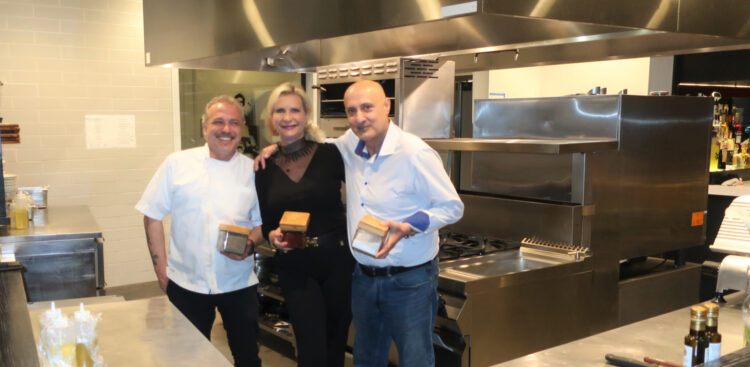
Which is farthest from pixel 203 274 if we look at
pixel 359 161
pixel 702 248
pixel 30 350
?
pixel 702 248

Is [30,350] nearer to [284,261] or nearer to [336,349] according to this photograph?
[284,261]

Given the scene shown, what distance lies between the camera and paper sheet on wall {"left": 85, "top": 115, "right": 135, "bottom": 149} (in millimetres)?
5539

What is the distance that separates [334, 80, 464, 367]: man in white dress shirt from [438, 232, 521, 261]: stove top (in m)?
0.71

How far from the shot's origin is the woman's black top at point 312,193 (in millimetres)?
2529

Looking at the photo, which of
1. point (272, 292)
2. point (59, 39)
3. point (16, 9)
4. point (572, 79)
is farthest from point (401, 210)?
point (16, 9)

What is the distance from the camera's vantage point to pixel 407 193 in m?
2.37

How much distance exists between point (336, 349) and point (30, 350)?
1355mm

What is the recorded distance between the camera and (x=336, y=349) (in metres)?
2.70

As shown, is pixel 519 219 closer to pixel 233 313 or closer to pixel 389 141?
pixel 389 141

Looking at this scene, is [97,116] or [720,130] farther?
[720,130]

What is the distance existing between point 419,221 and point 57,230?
2645 millimetres

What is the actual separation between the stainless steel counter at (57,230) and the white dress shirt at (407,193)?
221cm

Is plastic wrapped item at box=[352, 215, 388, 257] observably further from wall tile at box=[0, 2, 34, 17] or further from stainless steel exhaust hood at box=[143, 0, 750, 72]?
wall tile at box=[0, 2, 34, 17]

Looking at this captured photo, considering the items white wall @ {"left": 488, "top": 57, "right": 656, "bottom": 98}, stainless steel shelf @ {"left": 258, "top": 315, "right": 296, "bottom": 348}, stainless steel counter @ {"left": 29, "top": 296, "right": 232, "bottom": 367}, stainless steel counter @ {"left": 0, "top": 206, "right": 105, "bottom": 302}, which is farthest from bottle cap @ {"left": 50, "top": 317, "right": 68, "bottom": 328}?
white wall @ {"left": 488, "top": 57, "right": 656, "bottom": 98}
